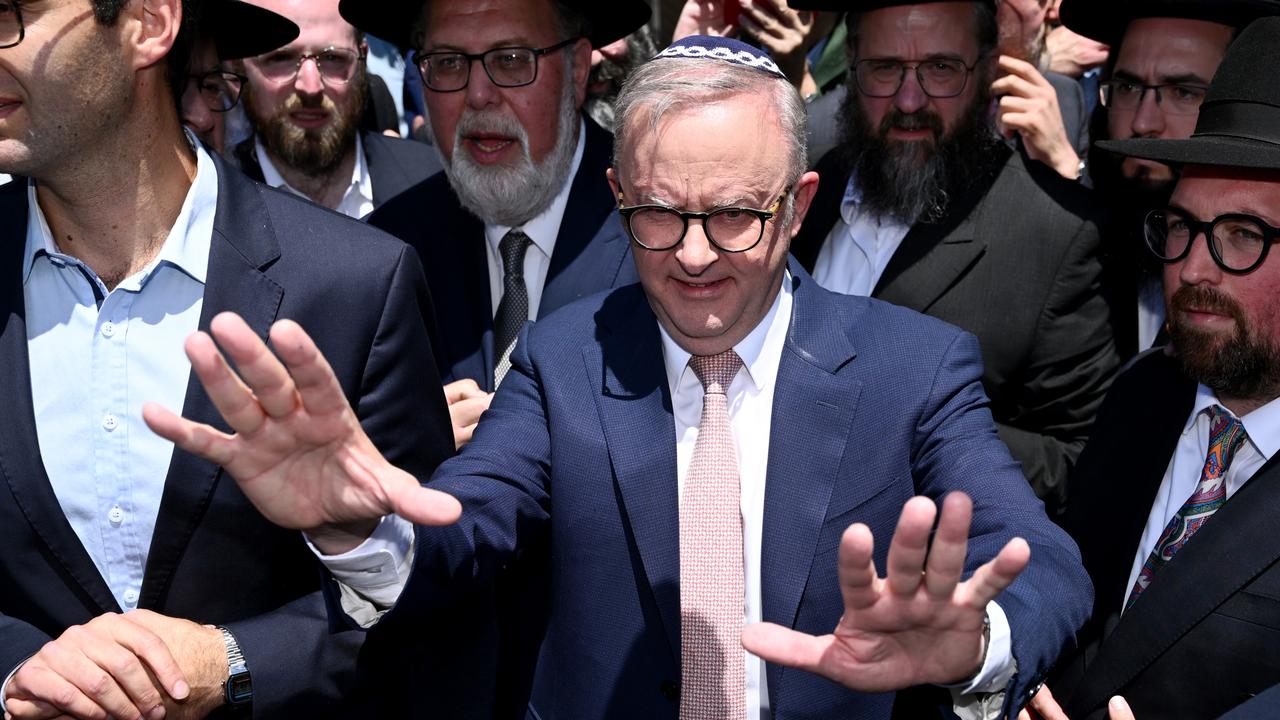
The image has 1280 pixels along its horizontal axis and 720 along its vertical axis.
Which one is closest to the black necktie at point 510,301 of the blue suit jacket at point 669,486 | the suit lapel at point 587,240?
the suit lapel at point 587,240

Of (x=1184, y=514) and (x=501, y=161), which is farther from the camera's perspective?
(x=501, y=161)

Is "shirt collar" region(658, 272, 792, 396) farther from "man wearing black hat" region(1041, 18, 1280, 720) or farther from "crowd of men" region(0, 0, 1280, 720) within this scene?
"man wearing black hat" region(1041, 18, 1280, 720)

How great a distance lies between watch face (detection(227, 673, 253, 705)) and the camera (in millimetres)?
2896

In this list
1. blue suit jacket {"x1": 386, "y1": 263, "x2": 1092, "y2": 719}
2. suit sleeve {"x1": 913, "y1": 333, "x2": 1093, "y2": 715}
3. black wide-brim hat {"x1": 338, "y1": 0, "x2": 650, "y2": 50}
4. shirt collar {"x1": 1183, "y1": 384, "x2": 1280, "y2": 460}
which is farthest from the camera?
black wide-brim hat {"x1": 338, "y1": 0, "x2": 650, "y2": 50}

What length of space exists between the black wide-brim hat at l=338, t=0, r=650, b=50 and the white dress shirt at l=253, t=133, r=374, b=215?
0.97 meters

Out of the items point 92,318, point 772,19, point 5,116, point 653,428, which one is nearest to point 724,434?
point 653,428

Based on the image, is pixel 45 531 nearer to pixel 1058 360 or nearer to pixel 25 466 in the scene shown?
pixel 25 466

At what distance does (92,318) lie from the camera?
3.07 m

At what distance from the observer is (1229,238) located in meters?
3.32

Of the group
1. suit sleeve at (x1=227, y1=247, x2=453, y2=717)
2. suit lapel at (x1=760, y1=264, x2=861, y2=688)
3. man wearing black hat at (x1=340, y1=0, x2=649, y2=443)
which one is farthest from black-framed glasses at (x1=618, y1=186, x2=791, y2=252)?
man wearing black hat at (x1=340, y1=0, x2=649, y2=443)

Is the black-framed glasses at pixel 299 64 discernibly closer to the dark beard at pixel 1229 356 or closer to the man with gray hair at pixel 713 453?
the man with gray hair at pixel 713 453

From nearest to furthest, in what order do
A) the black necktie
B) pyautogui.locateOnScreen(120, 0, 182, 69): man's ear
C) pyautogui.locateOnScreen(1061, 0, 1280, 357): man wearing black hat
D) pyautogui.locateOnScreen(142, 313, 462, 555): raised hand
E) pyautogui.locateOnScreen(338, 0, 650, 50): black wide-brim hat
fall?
1. pyautogui.locateOnScreen(142, 313, 462, 555): raised hand
2. pyautogui.locateOnScreen(120, 0, 182, 69): man's ear
3. the black necktie
4. pyautogui.locateOnScreen(1061, 0, 1280, 357): man wearing black hat
5. pyautogui.locateOnScreen(338, 0, 650, 50): black wide-brim hat

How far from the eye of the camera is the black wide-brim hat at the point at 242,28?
3.74 metres

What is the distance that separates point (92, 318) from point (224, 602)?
697 mm
